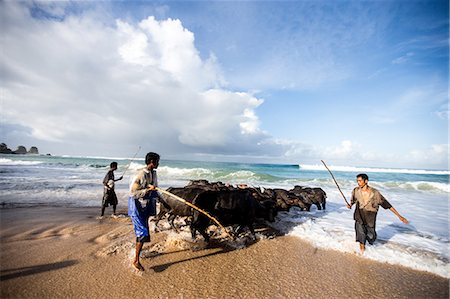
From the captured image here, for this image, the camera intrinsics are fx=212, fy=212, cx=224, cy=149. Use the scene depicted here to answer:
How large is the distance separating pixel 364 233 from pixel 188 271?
14.8ft

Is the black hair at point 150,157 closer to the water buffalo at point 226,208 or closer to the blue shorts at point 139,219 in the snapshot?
the blue shorts at point 139,219

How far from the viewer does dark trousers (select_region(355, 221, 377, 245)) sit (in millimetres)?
5438

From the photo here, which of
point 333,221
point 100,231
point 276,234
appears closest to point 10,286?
point 100,231

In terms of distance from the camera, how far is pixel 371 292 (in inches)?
150

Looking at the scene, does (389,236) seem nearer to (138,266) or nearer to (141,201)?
(138,266)

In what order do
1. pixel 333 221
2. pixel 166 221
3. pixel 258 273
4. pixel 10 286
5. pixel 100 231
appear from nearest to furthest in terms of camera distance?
pixel 10 286
pixel 258 273
pixel 100 231
pixel 166 221
pixel 333 221

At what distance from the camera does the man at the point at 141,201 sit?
4125 mm

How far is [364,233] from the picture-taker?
5.47 metres

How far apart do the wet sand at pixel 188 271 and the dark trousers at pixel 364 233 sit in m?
0.55

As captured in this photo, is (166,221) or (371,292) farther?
(166,221)

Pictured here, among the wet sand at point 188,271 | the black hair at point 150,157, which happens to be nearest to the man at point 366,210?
the wet sand at point 188,271

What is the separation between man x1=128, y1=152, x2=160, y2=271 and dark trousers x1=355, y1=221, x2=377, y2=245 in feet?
17.0

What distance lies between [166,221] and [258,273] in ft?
14.0

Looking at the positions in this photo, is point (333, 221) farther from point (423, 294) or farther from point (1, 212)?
point (1, 212)
